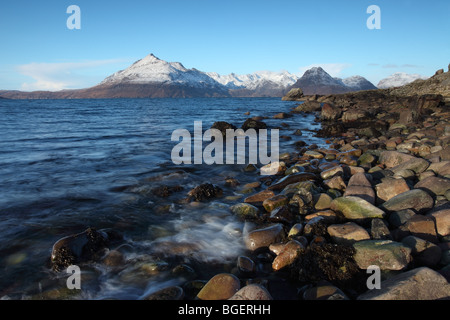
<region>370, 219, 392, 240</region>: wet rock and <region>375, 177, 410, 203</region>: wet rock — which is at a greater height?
<region>375, 177, 410, 203</region>: wet rock

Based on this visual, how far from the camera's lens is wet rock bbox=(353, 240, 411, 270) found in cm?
369

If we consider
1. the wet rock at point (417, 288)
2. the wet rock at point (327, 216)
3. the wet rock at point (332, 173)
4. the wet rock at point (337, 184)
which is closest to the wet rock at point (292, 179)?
the wet rock at point (332, 173)

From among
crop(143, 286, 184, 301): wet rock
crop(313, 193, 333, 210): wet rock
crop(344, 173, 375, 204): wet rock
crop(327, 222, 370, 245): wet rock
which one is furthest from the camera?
crop(313, 193, 333, 210): wet rock

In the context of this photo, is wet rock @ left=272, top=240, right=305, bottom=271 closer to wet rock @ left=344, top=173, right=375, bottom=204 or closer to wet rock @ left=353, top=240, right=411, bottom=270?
wet rock @ left=353, top=240, right=411, bottom=270

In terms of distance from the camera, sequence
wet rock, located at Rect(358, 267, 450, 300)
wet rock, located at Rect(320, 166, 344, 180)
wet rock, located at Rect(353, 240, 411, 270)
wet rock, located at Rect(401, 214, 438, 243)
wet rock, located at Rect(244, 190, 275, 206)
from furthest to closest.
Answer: wet rock, located at Rect(320, 166, 344, 180)
wet rock, located at Rect(244, 190, 275, 206)
wet rock, located at Rect(401, 214, 438, 243)
wet rock, located at Rect(353, 240, 411, 270)
wet rock, located at Rect(358, 267, 450, 300)

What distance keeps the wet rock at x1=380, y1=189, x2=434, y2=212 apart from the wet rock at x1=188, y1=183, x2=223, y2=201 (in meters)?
4.22

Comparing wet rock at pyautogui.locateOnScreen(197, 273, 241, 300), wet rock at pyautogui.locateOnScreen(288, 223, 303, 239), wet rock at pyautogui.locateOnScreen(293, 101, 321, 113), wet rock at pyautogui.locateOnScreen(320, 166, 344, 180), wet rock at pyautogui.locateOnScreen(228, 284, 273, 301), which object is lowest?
wet rock at pyautogui.locateOnScreen(197, 273, 241, 300)

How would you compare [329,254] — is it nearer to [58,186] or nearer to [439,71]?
[58,186]

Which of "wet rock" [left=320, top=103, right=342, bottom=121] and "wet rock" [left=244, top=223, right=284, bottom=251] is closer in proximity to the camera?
"wet rock" [left=244, top=223, right=284, bottom=251]

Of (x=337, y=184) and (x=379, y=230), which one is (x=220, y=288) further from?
(x=337, y=184)

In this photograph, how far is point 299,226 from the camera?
4973 mm

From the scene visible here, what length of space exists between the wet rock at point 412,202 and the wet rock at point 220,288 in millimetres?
3768

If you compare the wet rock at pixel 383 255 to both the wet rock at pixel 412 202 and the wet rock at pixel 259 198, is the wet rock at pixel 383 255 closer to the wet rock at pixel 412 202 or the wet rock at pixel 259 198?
the wet rock at pixel 412 202

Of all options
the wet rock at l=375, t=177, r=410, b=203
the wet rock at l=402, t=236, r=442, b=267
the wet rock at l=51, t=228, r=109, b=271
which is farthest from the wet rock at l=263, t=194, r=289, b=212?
the wet rock at l=51, t=228, r=109, b=271
